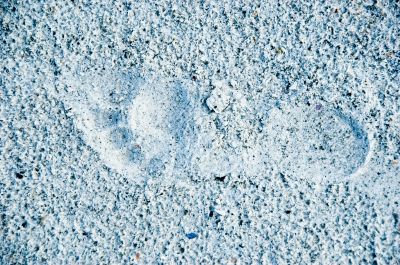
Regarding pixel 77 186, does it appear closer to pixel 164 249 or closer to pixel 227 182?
pixel 164 249

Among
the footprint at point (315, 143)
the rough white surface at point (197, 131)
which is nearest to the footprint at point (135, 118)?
the rough white surface at point (197, 131)

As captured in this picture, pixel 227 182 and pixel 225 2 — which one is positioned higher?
pixel 225 2


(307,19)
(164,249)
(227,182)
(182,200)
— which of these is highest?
(307,19)

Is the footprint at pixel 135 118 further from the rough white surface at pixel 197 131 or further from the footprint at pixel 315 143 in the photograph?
the footprint at pixel 315 143

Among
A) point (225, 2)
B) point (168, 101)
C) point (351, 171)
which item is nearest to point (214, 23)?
point (225, 2)

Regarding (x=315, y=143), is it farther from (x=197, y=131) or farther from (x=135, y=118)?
(x=135, y=118)

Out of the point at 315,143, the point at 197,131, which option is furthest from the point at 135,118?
the point at 315,143

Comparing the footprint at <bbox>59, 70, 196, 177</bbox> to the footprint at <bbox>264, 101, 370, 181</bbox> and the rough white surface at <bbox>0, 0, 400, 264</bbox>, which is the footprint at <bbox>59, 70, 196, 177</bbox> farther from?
the footprint at <bbox>264, 101, 370, 181</bbox>
